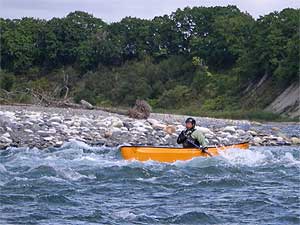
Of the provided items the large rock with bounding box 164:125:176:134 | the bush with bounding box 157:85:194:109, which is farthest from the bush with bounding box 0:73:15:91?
the large rock with bounding box 164:125:176:134

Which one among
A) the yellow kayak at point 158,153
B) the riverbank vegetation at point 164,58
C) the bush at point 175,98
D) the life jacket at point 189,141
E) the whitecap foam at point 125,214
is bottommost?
the whitecap foam at point 125,214

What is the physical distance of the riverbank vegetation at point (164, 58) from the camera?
53250 mm

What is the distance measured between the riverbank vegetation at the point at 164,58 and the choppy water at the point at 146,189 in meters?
29.2

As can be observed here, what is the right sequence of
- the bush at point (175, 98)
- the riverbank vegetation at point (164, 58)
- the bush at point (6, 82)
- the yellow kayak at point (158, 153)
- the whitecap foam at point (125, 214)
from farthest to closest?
the bush at point (175, 98) < the riverbank vegetation at point (164, 58) < the bush at point (6, 82) < the yellow kayak at point (158, 153) < the whitecap foam at point (125, 214)

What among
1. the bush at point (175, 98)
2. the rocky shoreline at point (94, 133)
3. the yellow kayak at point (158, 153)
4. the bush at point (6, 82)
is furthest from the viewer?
the bush at point (175, 98)

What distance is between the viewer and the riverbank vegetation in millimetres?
53250

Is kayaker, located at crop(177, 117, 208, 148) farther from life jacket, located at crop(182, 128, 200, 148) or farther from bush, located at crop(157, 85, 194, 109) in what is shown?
bush, located at crop(157, 85, 194, 109)

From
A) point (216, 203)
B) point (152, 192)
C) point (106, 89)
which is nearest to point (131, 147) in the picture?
point (152, 192)

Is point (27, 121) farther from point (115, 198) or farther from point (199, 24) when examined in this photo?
point (199, 24)

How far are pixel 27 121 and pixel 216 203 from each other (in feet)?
43.2

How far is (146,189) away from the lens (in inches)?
521

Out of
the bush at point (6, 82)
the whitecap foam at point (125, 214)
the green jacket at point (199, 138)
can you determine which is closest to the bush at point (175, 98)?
the bush at point (6, 82)

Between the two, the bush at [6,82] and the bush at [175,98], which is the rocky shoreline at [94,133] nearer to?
the bush at [6,82]

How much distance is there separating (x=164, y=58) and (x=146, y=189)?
6334 centimetres
